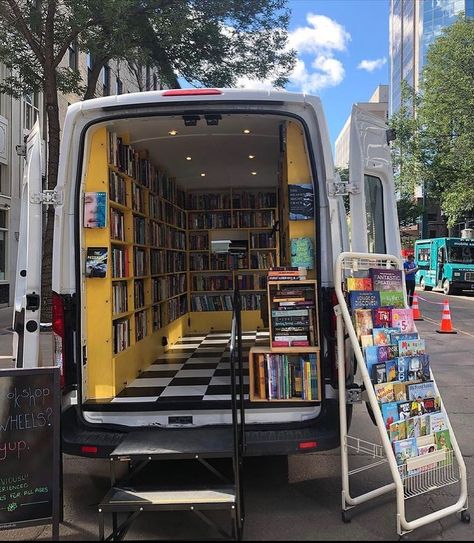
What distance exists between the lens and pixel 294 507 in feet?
11.8

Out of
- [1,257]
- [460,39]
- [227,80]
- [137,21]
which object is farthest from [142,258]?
[460,39]

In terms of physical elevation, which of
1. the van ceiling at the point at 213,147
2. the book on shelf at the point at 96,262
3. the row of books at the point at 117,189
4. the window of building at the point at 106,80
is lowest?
the book on shelf at the point at 96,262

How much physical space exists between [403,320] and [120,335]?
249 cm

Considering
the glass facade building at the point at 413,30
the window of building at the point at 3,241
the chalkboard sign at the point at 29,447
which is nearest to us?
the chalkboard sign at the point at 29,447

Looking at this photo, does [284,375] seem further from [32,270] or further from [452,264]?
[452,264]

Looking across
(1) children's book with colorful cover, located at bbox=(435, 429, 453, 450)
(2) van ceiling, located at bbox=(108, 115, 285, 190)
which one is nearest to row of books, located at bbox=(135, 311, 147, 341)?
(2) van ceiling, located at bbox=(108, 115, 285, 190)

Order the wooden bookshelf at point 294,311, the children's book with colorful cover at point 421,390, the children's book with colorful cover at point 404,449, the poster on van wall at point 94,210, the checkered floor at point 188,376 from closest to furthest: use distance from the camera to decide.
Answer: the children's book with colorful cover at point 404,449, the children's book with colorful cover at point 421,390, the wooden bookshelf at point 294,311, the poster on van wall at point 94,210, the checkered floor at point 188,376

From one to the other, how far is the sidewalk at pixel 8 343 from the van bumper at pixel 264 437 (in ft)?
7.38

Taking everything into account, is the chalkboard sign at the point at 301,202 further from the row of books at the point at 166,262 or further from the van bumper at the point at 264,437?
the row of books at the point at 166,262

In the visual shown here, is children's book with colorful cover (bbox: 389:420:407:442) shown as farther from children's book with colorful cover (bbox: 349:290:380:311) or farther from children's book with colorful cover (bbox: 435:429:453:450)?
children's book with colorful cover (bbox: 349:290:380:311)

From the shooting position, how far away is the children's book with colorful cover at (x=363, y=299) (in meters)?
3.47

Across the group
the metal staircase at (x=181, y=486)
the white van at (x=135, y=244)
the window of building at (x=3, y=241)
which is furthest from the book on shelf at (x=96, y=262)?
the window of building at (x=3, y=241)

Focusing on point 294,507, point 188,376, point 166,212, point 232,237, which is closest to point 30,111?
point 232,237

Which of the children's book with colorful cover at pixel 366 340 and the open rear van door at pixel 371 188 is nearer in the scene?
the children's book with colorful cover at pixel 366 340
